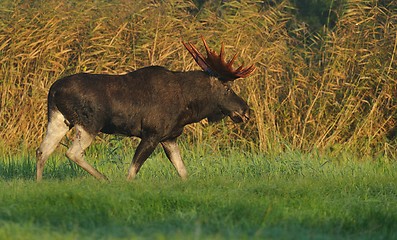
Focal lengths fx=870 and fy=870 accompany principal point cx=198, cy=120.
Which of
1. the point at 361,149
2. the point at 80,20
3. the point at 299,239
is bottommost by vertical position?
the point at 361,149

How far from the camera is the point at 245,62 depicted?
1346 centimetres

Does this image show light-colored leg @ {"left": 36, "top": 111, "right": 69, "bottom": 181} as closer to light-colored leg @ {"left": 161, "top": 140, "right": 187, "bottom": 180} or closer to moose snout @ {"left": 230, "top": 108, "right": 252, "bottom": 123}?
light-colored leg @ {"left": 161, "top": 140, "right": 187, "bottom": 180}

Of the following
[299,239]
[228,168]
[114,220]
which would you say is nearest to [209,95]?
[228,168]

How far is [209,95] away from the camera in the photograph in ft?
34.8

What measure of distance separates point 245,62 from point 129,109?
153 inches

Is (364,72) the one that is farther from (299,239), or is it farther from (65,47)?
(299,239)

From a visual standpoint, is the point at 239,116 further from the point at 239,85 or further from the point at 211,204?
the point at 211,204

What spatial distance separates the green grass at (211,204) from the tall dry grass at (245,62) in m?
1.97

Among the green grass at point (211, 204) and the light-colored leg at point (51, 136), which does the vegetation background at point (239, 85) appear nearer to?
the green grass at point (211, 204)

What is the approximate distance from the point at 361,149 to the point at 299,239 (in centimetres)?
688

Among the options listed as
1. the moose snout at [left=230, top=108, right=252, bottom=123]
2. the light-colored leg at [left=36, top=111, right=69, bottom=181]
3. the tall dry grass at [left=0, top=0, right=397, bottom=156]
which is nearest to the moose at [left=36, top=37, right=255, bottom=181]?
the light-colored leg at [left=36, top=111, right=69, bottom=181]

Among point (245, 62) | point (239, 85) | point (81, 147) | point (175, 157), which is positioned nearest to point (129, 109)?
point (81, 147)

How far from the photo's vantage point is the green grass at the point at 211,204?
659cm

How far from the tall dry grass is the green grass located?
1.97m
